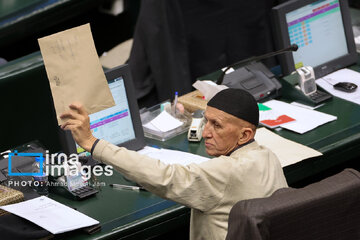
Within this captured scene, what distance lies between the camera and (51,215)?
10.6 ft

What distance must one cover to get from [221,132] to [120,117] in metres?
0.90

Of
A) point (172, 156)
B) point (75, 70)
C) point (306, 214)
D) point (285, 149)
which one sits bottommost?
point (285, 149)

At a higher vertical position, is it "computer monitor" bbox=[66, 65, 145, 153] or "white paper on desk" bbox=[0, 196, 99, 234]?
"computer monitor" bbox=[66, 65, 145, 153]

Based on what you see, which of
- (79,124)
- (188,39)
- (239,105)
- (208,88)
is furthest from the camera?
(188,39)

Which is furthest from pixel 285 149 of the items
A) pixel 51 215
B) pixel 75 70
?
pixel 75 70

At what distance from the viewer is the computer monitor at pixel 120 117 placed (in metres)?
3.74

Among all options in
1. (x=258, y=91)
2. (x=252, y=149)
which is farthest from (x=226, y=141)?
(x=258, y=91)

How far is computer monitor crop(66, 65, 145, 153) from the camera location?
3740 millimetres

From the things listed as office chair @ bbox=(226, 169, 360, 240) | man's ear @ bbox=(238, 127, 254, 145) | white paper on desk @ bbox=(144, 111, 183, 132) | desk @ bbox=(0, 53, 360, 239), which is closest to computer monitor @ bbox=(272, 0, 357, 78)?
desk @ bbox=(0, 53, 360, 239)

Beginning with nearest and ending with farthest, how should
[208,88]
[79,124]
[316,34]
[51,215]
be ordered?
[79,124], [51,215], [208,88], [316,34]

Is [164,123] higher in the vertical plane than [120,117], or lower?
lower

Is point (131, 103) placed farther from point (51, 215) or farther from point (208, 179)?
point (208, 179)

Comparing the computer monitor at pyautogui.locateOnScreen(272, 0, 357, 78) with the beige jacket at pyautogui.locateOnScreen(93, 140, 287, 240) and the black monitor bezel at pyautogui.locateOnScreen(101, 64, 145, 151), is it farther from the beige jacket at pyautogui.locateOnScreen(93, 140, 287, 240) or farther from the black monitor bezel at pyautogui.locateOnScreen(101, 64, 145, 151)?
the beige jacket at pyautogui.locateOnScreen(93, 140, 287, 240)

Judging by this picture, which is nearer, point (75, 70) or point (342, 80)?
point (75, 70)
